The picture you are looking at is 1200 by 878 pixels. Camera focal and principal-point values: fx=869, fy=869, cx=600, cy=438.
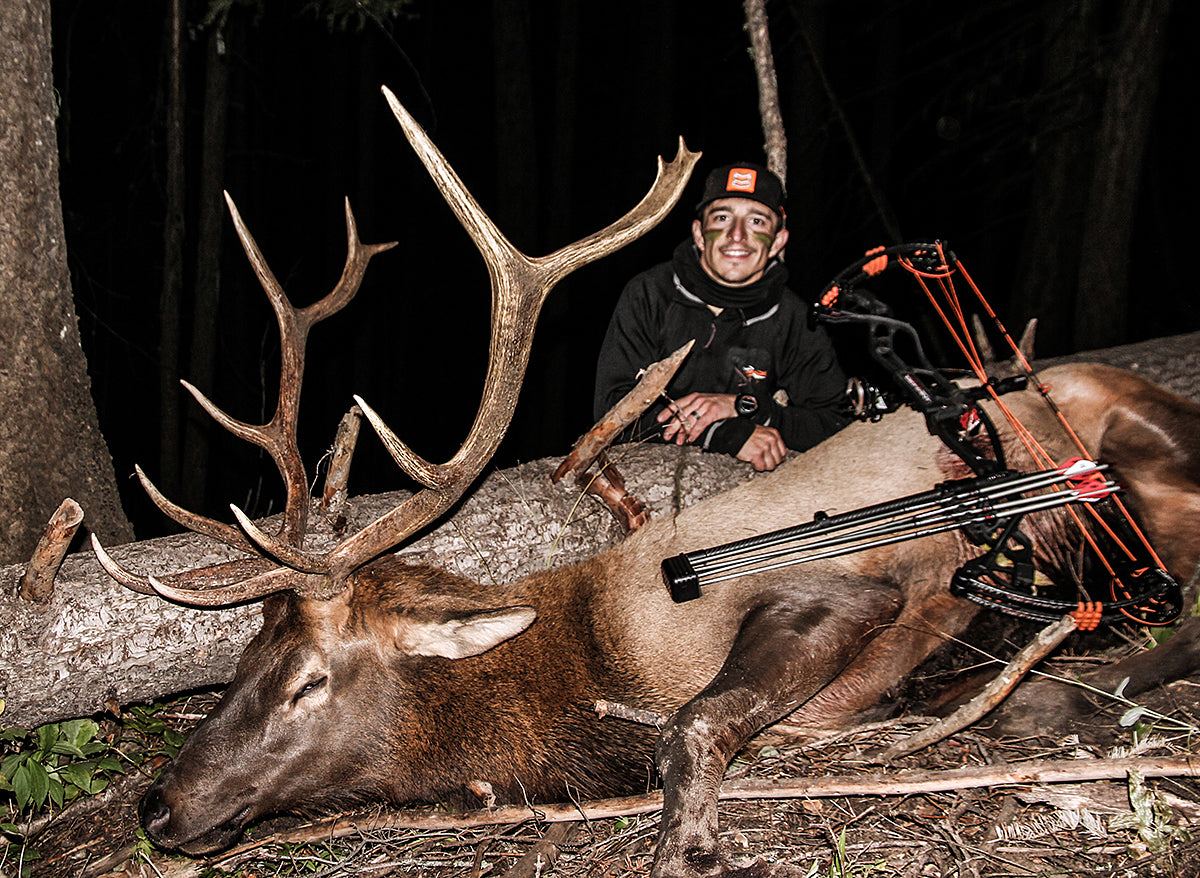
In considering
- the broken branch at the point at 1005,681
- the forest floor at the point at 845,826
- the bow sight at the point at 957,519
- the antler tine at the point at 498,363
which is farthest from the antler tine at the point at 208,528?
the broken branch at the point at 1005,681

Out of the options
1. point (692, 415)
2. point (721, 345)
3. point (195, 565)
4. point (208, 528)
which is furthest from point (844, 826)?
point (721, 345)

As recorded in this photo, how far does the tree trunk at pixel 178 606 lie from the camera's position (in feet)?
10.4

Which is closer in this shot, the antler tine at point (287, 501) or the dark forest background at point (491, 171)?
the antler tine at point (287, 501)

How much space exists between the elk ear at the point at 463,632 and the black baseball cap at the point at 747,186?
2.65 m

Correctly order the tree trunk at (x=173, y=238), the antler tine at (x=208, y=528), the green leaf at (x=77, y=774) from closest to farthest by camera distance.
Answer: the antler tine at (x=208, y=528) < the green leaf at (x=77, y=774) < the tree trunk at (x=173, y=238)

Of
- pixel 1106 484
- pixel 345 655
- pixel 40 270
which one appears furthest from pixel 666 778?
pixel 40 270

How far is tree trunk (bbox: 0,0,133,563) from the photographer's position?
11.8 feet

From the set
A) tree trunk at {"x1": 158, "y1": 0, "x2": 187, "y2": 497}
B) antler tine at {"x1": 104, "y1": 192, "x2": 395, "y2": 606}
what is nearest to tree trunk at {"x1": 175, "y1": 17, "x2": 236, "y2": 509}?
tree trunk at {"x1": 158, "y1": 0, "x2": 187, "y2": 497}

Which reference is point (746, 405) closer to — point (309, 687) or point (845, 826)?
point (845, 826)

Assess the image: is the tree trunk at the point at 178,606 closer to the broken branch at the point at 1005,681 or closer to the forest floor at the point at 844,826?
the forest floor at the point at 844,826

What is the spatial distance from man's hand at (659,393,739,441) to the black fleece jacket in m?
0.31

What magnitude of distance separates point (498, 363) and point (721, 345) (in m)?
1.94

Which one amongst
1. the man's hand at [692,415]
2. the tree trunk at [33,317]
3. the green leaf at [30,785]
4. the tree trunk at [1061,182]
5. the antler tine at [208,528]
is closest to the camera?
the antler tine at [208,528]

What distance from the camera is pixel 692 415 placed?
14.3 ft
